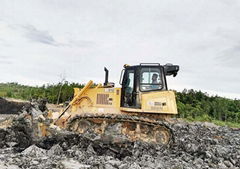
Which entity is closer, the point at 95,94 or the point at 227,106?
the point at 95,94

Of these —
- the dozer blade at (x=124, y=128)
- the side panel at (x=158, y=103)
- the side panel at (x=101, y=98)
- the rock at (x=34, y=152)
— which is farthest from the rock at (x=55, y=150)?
the side panel at (x=158, y=103)

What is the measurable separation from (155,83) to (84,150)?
3133 mm

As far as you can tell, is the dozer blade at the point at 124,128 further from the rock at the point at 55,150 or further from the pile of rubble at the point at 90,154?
the rock at the point at 55,150

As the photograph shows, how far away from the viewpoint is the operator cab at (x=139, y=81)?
1087 centimetres

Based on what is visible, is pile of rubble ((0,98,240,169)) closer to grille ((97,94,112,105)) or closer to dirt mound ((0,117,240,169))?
dirt mound ((0,117,240,169))

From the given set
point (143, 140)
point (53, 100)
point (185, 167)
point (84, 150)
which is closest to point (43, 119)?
point (84, 150)

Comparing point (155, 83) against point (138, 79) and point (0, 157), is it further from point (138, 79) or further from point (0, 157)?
point (0, 157)

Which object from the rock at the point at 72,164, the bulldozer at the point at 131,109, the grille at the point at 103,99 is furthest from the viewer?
the grille at the point at 103,99

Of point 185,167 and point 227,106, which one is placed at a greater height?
point 227,106

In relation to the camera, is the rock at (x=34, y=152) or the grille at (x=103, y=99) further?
the grille at (x=103, y=99)

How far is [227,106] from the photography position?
36625mm

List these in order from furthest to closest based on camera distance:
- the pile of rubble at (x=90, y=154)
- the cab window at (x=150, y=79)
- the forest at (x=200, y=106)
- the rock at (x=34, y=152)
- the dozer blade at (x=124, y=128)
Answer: the forest at (x=200, y=106) → the cab window at (x=150, y=79) → the dozer blade at (x=124, y=128) → the rock at (x=34, y=152) → the pile of rubble at (x=90, y=154)

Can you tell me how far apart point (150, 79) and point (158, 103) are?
852 mm

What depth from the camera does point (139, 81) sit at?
10914 millimetres
